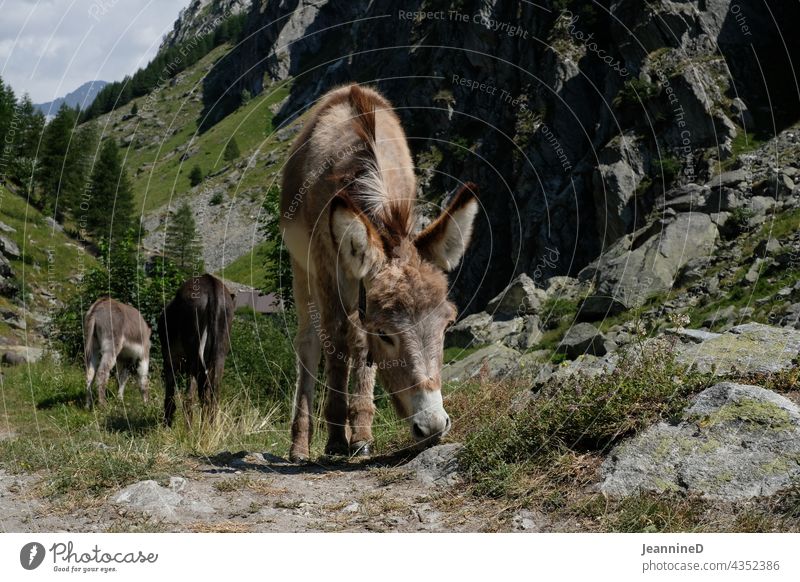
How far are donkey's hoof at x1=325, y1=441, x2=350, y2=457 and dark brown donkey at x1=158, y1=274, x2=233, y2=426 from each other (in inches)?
184

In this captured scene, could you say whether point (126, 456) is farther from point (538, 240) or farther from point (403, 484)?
point (538, 240)

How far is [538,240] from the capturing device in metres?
50.7

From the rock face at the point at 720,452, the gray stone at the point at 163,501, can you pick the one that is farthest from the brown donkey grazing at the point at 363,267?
the gray stone at the point at 163,501

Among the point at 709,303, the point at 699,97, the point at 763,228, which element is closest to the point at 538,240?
the point at 699,97

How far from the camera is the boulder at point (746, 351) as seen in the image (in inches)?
254

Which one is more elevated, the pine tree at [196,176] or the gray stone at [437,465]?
the pine tree at [196,176]

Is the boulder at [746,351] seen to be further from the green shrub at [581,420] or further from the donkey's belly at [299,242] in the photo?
the donkey's belly at [299,242]

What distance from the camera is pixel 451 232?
20.7ft

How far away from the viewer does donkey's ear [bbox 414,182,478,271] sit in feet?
→ 20.6

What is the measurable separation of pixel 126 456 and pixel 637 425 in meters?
4.40

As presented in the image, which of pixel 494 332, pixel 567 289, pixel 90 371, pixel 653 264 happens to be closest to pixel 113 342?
pixel 90 371

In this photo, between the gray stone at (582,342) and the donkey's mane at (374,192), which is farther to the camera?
the gray stone at (582,342)

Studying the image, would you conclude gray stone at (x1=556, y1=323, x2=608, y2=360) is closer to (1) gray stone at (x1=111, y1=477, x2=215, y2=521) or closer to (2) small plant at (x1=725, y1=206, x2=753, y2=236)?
(2) small plant at (x1=725, y1=206, x2=753, y2=236)

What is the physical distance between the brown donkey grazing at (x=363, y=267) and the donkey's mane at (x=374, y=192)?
0.01m
